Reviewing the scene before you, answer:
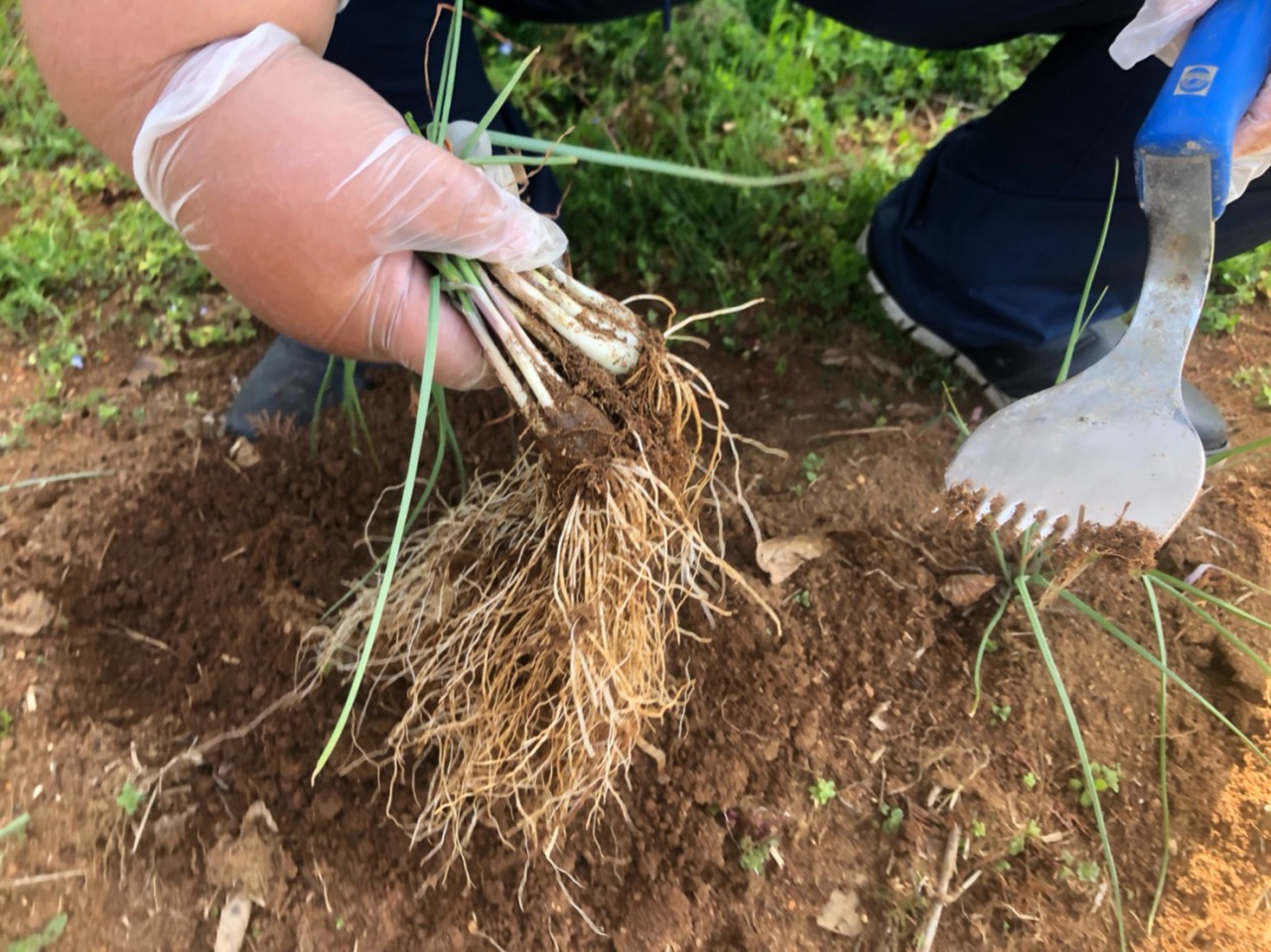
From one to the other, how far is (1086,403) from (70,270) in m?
1.74

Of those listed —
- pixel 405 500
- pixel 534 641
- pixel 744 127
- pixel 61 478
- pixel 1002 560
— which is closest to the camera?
pixel 405 500

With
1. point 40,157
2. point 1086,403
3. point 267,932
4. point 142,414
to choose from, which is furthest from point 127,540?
point 1086,403

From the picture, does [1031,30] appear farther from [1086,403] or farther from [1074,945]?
[1074,945]

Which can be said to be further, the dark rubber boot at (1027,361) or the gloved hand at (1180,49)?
the dark rubber boot at (1027,361)

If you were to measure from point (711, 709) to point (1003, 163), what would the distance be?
39.5 inches

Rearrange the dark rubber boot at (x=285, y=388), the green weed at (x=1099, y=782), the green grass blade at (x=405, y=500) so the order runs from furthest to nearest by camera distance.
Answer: the dark rubber boot at (x=285, y=388) → the green weed at (x=1099, y=782) → the green grass blade at (x=405, y=500)

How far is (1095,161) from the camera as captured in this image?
125 cm

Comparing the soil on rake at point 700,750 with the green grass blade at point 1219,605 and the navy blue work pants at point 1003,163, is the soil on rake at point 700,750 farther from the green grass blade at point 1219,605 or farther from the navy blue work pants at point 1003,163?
the navy blue work pants at point 1003,163

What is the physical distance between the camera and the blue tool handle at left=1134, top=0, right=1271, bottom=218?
787 mm

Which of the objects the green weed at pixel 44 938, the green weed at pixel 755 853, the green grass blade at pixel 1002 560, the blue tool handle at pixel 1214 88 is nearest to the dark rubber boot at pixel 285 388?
the green weed at pixel 44 938

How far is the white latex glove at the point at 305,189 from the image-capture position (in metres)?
0.83

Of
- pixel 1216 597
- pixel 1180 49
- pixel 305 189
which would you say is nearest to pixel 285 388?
pixel 305 189

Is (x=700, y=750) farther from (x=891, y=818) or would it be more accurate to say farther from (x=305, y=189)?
(x=305, y=189)

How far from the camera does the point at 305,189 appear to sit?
852 mm
